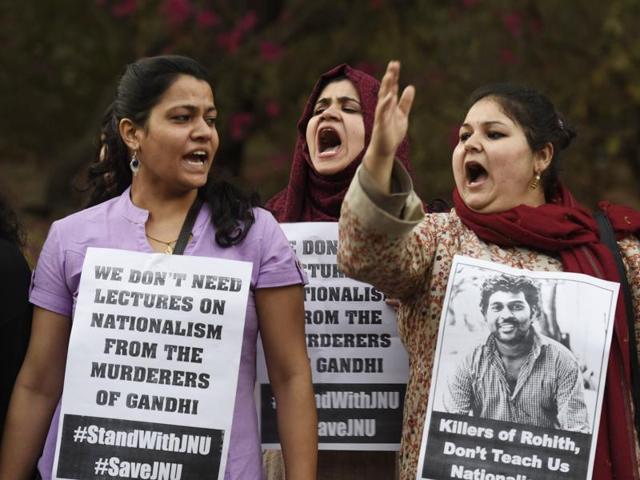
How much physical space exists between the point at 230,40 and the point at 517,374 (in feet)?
22.6

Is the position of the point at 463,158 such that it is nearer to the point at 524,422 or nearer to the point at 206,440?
the point at 524,422

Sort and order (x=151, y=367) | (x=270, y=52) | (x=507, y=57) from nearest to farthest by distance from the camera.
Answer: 1. (x=151, y=367)
2. (x=507, y=57)
3. (x=270, y=52)

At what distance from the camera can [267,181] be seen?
11055 millimetres

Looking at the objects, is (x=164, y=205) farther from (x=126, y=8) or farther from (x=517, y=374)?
(x=126, y=8)

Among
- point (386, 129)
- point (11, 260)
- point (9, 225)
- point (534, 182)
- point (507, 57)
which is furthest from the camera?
point (507, 57)

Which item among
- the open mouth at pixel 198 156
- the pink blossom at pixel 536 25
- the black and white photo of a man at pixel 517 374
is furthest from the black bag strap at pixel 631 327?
the pink blossom at pixel 536 25

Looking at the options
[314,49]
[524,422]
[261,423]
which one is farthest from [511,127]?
[314,49]

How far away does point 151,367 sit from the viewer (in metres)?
3.66

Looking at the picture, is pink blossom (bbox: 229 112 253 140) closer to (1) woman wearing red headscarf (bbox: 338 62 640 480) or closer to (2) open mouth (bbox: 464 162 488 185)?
(1) woman wearing red headscarf (bbox: 338 62 640 480)

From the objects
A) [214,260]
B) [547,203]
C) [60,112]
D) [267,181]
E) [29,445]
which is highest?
[60,112]

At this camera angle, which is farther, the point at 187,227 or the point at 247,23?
the point at 247,23

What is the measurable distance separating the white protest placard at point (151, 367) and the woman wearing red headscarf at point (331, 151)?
0.80 m

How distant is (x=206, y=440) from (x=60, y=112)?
898 cm

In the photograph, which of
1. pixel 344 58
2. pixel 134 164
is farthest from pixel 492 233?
pixel 344 58
